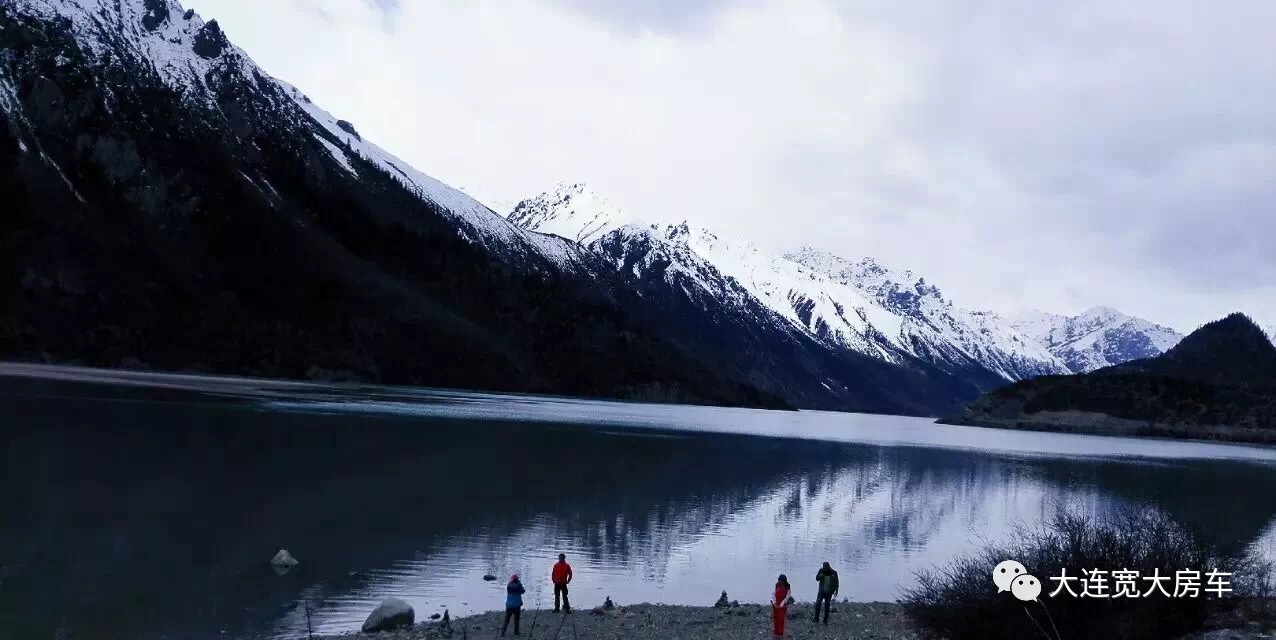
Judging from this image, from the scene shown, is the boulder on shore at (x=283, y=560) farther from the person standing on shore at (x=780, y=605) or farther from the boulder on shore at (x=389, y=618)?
the person standing on shore at (x=780, y=605)

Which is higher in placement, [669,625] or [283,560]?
[283,560]

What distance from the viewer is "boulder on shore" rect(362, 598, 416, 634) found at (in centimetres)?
2398

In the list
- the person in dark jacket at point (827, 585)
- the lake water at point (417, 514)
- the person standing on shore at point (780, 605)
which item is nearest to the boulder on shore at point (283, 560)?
the lake water at point (417, 514)

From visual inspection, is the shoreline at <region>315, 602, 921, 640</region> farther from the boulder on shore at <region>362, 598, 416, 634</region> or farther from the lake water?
the lake water

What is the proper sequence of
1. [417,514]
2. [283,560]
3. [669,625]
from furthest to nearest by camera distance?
[417,514] < [283,560] < [669,625]

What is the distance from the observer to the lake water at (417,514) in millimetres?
27203

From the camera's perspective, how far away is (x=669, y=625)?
1014 inches

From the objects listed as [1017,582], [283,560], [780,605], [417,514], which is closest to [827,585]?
[780,605]

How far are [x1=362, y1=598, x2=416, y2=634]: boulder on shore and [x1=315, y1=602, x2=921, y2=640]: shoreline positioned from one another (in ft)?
0.98

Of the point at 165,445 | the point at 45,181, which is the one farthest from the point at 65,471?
the point at 45,181

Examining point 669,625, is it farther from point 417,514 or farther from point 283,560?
point 417,514

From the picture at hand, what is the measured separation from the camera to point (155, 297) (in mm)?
181500

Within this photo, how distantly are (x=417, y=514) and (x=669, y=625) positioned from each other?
18.9 m

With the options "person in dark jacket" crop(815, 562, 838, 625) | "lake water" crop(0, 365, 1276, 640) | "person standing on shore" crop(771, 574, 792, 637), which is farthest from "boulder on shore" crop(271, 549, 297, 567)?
"person in dark jacket" crop(815, 562, 838, 625)
